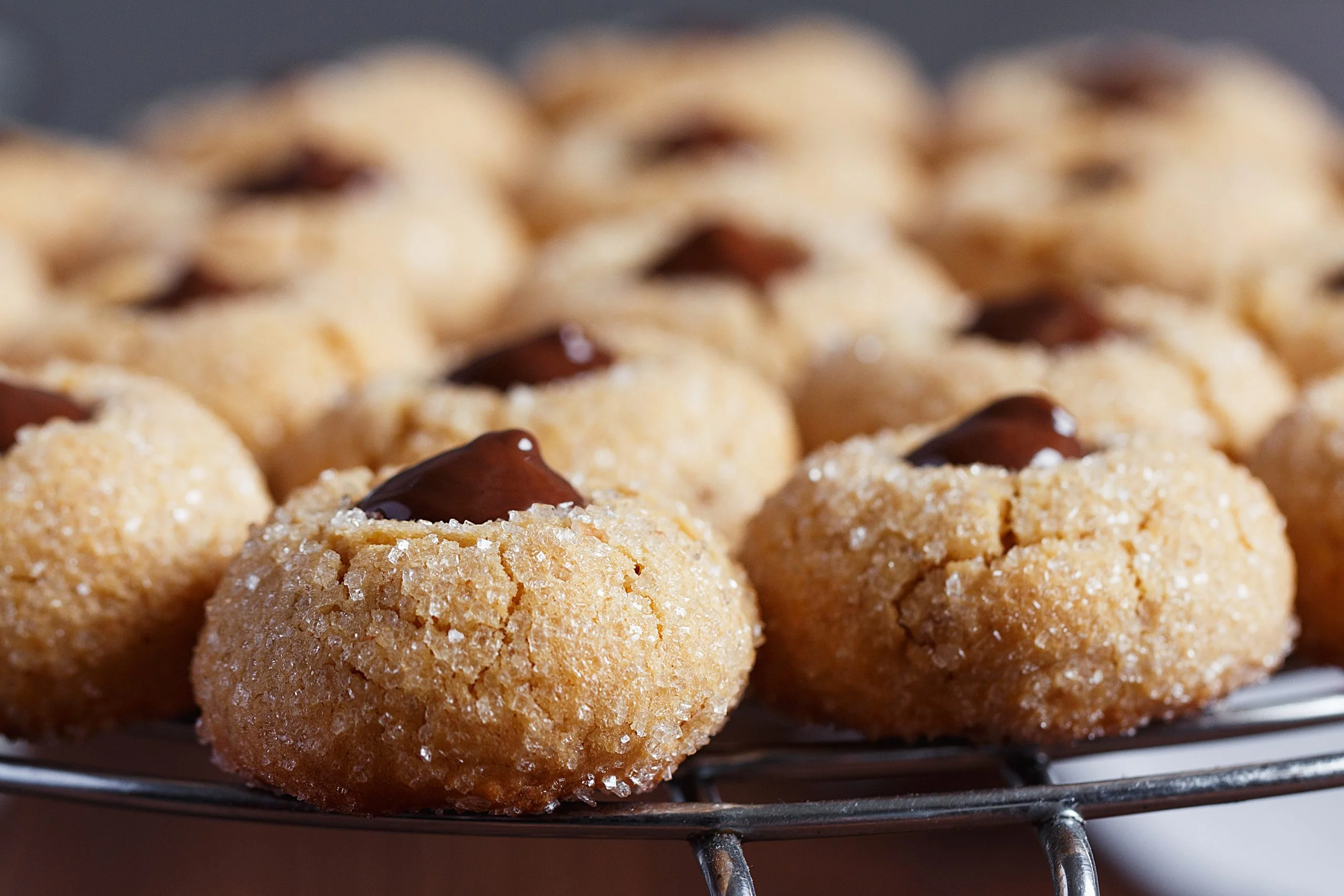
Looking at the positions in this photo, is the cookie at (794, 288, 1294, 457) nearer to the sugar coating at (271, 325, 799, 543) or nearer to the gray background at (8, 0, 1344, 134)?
the sugar coating at (271, 325, 799, 543)

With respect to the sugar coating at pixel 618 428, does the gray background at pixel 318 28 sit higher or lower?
lower

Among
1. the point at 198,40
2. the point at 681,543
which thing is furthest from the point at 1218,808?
the point at 198,40

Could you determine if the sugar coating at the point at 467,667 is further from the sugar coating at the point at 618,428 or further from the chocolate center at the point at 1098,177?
the chocolate center at the point at 1098,177

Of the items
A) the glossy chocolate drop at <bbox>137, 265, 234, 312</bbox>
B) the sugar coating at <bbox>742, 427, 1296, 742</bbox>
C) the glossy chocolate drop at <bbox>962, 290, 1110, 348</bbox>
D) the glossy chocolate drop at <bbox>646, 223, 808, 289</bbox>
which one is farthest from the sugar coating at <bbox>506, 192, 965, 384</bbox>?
the sugar coating at <bbox>742, 427, 1296, 742</bbox>

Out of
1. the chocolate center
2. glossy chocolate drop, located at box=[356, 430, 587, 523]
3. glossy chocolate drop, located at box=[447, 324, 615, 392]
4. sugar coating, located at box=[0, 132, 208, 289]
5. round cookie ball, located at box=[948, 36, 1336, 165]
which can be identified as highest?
glossy chocolate drop, located at box=[356, 430, 587, 523]

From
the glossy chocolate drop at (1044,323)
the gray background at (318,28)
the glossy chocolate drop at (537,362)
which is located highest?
the glossy chocolate drop at (1044,323)

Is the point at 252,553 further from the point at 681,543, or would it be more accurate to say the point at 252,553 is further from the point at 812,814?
the point at 812,814

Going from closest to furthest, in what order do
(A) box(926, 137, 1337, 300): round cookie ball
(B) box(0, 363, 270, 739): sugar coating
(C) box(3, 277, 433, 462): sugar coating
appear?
(B) box(0, 363, 270, 739): sugar coating < (C) box(3, 277, 433, 462): sugar coating < (A) box(926, 137, 1337, 300): round cookie ball

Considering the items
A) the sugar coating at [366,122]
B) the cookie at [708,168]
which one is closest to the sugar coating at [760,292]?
the cookie at [708,168]
